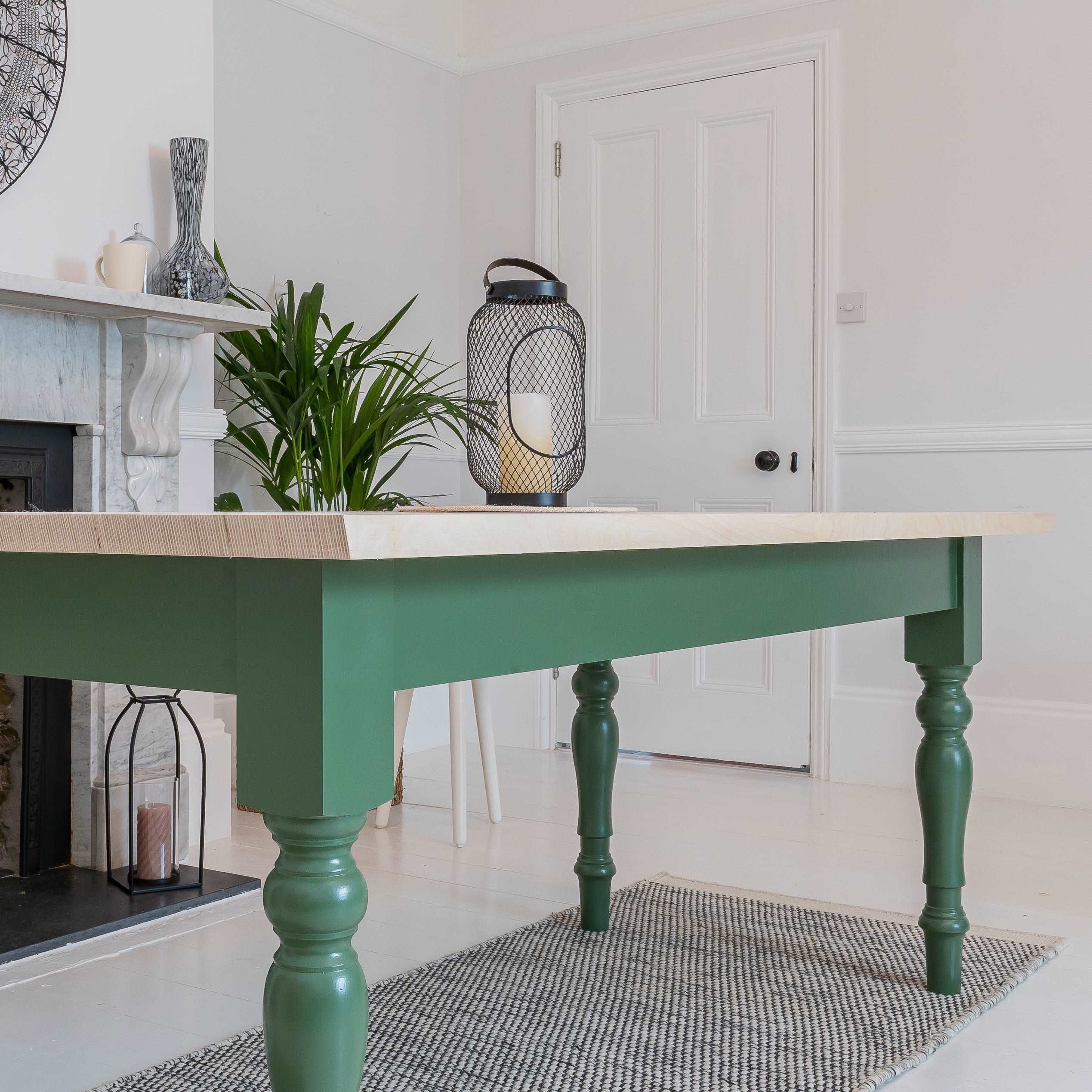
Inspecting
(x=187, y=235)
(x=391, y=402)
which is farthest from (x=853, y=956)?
(x=187, y=235)

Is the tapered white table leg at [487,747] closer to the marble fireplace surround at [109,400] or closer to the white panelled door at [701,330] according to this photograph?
the marble fireplace surround at [109,400]

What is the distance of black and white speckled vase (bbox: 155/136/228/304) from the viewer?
262 centimetres

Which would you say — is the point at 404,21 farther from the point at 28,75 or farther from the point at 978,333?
the point at 978,333

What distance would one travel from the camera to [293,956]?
86 cm

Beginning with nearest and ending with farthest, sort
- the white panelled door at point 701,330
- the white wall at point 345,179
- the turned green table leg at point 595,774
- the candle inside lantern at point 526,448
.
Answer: the candle inside lantern at point 526,448 < the turned green table leg at point 595,774 < the white wall at point 345,179 < the white panelled door at point 701,330

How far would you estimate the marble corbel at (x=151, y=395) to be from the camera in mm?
2568

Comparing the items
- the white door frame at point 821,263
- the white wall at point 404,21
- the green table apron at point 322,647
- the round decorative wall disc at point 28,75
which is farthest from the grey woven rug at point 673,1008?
the white wall at point 404,21

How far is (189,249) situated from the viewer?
264 cm

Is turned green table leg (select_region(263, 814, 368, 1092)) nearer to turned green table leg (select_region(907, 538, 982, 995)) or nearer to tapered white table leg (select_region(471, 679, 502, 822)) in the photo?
turned green table leg (select_region(907, 538, 982, 995))

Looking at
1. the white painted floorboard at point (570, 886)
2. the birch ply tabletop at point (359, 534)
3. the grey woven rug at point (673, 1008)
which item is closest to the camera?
the birch ply tabletop at point (359, 534)

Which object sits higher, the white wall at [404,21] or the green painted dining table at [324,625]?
the white wall at [404,21]

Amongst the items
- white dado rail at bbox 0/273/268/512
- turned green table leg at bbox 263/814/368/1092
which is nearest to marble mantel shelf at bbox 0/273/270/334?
white dado rail at bbox 0/273/268/512

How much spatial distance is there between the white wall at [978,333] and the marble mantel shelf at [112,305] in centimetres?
181

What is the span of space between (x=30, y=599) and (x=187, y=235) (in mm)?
1771
